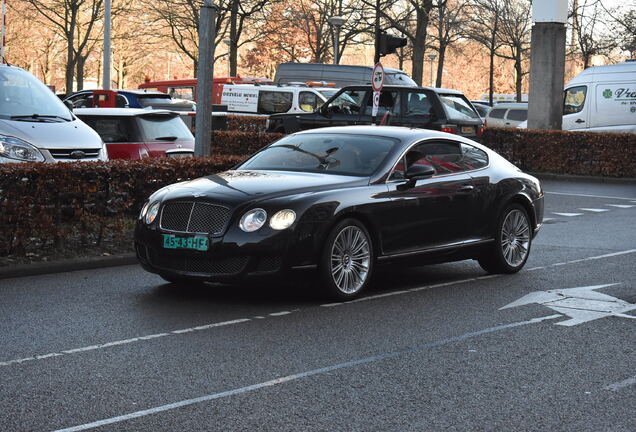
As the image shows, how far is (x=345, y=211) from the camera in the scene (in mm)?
8734

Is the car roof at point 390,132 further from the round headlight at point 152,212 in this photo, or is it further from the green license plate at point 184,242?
the green license plate at point 184,242

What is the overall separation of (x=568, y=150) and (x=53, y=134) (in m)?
16.1

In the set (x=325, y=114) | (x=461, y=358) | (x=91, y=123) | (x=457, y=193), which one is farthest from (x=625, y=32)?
(x=461, y=358)

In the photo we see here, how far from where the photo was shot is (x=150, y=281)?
32.1 ft

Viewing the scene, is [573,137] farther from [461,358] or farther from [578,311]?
[461,358]

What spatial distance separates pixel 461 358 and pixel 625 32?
39.4m

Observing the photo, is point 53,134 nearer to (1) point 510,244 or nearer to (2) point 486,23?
(1) point 510,244

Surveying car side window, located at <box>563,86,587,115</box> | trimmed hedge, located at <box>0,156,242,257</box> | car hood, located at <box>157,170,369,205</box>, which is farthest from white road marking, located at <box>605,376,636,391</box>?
car side window, located at <box>563,86,587,115</box>

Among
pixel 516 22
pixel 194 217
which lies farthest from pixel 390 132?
pixel 516 22

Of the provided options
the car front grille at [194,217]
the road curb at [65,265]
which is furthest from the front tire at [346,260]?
the road curb at [65,265]

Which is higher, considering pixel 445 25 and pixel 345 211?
pixel 445 25

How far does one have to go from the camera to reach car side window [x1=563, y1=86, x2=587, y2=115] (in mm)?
29203

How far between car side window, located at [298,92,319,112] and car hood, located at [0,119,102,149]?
17383 mm

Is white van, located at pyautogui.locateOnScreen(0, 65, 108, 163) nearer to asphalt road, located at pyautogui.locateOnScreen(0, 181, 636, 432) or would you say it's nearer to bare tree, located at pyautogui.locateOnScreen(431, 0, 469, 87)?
asphalt road, located at pyautogui.locateOnScreen(0, 181, 636, 432)
